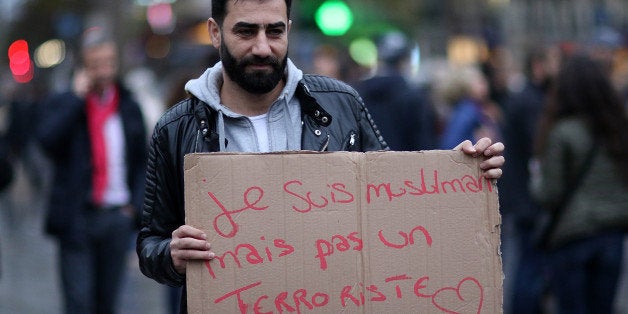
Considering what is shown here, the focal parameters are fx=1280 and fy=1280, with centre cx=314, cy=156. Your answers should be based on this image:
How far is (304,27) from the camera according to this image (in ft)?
48.4

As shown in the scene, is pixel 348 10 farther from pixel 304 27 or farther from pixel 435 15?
pixel 435 15

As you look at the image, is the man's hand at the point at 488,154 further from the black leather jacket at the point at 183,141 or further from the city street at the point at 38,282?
the city street at the point at 38,282

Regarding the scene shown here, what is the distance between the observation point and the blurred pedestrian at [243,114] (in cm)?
391

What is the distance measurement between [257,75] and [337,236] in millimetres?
589

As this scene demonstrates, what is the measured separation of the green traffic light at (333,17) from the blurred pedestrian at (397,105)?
11.7ft

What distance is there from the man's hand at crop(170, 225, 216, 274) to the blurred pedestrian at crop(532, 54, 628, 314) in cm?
377

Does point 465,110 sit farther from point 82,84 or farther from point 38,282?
point 38,282

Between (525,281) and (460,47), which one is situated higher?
(460,47)

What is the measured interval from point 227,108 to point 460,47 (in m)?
41.5

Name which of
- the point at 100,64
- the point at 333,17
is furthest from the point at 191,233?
the point at 333,17

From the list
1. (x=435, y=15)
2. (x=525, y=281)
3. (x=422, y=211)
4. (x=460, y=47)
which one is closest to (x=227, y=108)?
(x=422, y=211)

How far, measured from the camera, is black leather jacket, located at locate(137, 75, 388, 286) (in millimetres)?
3980

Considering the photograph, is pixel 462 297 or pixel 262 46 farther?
pixel 262 46

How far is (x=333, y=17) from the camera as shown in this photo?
14367 mm
